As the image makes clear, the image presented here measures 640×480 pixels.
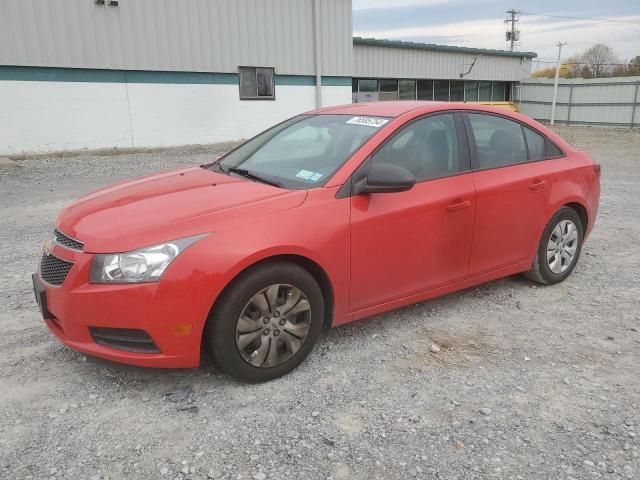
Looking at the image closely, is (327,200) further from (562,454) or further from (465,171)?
(562,454)

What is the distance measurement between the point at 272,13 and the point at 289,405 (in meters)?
18.0

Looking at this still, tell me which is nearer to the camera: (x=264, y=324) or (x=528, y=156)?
(x=264, y=324)

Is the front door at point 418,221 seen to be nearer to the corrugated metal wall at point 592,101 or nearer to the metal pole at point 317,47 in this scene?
the metal pole at point 317,47

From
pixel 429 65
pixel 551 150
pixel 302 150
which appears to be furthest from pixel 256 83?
pixel 302 150

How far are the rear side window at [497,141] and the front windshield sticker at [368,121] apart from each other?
0.80 meters

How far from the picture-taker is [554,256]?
471 cm

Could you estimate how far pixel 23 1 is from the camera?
14.2 metres

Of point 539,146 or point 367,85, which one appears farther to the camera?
point 367,85

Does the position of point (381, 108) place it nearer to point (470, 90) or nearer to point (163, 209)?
point (163, 209)

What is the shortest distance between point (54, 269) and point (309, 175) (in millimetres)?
1589

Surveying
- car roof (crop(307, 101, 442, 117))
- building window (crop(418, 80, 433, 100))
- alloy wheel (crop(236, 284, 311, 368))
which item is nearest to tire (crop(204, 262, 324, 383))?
alloy wheel (crop(236, 284, 311, 368))

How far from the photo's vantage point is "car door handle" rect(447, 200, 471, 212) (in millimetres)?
3779

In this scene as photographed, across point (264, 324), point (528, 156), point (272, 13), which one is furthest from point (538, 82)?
point (264, 324)

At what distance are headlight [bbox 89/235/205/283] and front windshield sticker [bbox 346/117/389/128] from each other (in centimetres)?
167
